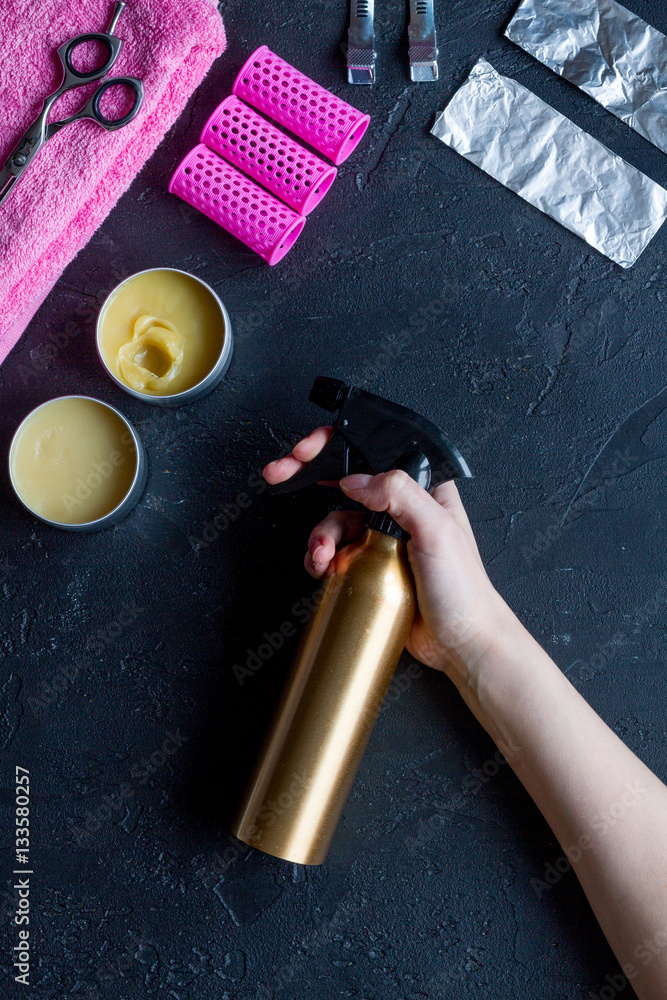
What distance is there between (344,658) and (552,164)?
0.72 metres

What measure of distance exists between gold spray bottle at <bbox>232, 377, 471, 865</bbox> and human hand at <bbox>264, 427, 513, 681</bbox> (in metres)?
0.02

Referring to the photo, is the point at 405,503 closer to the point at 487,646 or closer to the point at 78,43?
the point at 487,646

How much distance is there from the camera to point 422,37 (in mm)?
951

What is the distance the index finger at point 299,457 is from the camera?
845mm

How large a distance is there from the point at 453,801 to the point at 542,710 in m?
0.18

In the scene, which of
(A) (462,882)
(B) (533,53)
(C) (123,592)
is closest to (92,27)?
(B) (533,53)

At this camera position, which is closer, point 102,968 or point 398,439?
point 398,439

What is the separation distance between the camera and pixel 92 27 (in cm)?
92

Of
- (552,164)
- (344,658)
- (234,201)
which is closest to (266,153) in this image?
(234,201)

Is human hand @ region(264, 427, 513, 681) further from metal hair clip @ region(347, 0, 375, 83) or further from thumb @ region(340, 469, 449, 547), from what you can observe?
metal hair clip @ region(347, 0, 375, 83)

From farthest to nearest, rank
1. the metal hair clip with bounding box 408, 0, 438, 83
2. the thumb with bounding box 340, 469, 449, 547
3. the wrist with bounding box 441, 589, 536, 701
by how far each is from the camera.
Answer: the metal hair clip with bounding box 408, 0, 438, 83
the wrist with bounding box 441, 589, 536, 701
the thumb with bounding box 340, 469, 449, 547

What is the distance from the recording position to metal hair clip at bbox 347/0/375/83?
954mm

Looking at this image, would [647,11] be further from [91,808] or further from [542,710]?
[91,808]

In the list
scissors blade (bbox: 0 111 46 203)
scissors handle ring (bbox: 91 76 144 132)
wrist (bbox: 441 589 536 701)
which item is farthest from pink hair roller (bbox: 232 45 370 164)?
wrist (bbox: 441 589 536 701)
